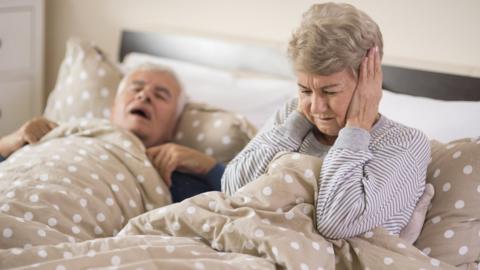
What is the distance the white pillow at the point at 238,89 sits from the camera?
8.16 feet

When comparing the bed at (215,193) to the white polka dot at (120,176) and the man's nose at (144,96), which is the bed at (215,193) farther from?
the man's nose at (144,96)

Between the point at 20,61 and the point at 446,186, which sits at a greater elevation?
the point at 446,186

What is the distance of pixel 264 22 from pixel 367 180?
128 centimetres

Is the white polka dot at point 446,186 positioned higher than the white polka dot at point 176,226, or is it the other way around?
the white polka dot at point 446,186

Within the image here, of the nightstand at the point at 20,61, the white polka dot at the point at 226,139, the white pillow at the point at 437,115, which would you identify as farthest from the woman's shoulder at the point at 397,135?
the nightstand at the point at 20,61

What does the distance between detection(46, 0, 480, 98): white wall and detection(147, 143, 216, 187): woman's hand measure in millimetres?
674

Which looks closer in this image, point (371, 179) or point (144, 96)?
point (371, 179)

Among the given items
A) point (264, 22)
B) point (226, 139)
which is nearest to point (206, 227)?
point (226, 139)

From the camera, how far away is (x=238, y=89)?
257 cm

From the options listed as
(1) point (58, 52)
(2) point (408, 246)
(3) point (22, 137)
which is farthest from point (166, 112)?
(1) point (58, 52)

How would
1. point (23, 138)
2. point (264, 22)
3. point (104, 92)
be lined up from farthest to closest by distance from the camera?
1. point (264, 22)
2. point (104, 92)
3. point (23, 138)

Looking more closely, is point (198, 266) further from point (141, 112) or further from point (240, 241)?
point (141, 112)

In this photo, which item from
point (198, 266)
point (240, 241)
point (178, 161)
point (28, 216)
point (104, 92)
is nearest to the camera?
point (198, 266)

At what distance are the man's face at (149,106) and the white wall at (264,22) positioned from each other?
1.60ft
